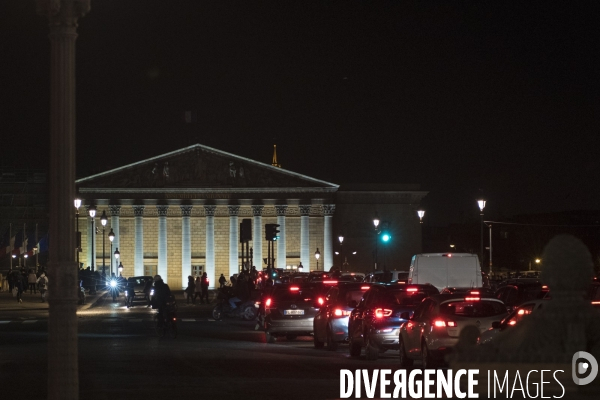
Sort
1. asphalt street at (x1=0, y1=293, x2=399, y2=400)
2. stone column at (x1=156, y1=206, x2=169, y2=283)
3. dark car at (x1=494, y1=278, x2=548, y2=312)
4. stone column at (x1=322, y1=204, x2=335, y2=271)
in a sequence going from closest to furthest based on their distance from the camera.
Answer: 1. asphalt street at (x1=0, y1=293, x2=399, y2=400)
2. dark car at (x1=494, y1=278, x2=548, y2=312)
3. stone column at (x1=156, y1=206, x2=169, y2=283)
4. stone column at (x1=322, y1=204, x2=335, y2=271)

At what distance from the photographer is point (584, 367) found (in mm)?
3764

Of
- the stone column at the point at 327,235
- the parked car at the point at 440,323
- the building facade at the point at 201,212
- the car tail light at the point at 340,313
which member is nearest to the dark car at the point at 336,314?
the car tail light at the point at 340,313

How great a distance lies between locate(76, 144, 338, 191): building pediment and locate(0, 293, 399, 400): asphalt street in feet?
250

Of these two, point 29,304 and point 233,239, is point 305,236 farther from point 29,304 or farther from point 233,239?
point 29,304

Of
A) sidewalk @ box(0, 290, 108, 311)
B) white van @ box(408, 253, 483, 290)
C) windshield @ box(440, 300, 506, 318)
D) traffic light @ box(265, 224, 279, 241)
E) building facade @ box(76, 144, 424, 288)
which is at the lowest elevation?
sidewalk @ box(0, 290, 108, 311)

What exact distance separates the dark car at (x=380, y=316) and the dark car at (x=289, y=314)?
4.77 meters

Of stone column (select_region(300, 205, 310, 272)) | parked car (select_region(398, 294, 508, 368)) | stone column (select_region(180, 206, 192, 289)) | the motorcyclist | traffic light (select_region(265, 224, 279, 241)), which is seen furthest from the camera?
stone column (select_region(300, 205, 310, 272))

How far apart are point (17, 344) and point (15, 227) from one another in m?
84.7

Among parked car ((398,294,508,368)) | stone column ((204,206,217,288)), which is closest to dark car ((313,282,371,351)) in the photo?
parked car ((398,294,508,368))

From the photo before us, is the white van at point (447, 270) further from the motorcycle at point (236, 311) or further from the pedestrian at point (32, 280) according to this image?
the pedestrian at point (32, 280)

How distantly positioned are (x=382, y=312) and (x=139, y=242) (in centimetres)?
9428

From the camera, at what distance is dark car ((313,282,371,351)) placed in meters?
24.9

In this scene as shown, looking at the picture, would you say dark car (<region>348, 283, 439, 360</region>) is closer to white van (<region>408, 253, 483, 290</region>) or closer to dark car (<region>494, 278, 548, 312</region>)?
dark car (<region>494, 278, 548, 312</region>)

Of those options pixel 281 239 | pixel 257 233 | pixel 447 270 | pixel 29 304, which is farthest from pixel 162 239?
pixel 447 270
